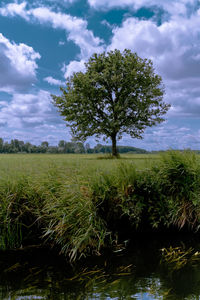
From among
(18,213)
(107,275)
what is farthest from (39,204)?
(107,275)

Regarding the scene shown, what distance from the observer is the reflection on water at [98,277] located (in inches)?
131

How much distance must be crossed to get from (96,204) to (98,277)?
5.22 ft

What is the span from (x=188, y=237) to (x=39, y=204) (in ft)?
11.7

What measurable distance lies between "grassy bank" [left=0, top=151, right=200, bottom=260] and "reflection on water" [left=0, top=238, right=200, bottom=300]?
13.8 inches

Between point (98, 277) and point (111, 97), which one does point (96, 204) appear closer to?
point (98, 277)

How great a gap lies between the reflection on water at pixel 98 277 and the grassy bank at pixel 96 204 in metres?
0.35

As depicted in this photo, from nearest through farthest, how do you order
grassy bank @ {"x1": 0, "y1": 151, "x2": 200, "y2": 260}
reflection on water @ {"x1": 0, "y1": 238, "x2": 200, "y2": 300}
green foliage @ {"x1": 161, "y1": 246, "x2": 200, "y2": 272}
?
reflection on water @ {"x1": 0, "y1": 238, "x2": 200, "y2": 300} < green foliage @ {"x1": 161, "y1": 246, "x2": 200, "y2": 272} < grassy bank @ {"x1": 0, "y1": 151, "x2": 200, "y2": 260}

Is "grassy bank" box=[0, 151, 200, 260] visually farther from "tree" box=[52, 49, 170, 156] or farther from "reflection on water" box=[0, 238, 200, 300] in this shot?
"tree" box=[52, 49, 170, 156]

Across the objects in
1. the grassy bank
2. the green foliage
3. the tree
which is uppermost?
the tree

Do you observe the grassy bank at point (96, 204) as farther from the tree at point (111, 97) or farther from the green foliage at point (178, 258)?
the tree at point (111, 97)

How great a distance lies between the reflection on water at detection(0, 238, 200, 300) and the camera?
3336mm

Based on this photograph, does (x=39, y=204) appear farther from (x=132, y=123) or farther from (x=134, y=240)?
(x=132, y=123)

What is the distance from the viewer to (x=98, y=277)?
381 centimetres

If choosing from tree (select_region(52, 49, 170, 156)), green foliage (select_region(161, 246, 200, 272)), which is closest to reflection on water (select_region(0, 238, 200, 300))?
green foliage (select_region(161, 246, 200, 272))
